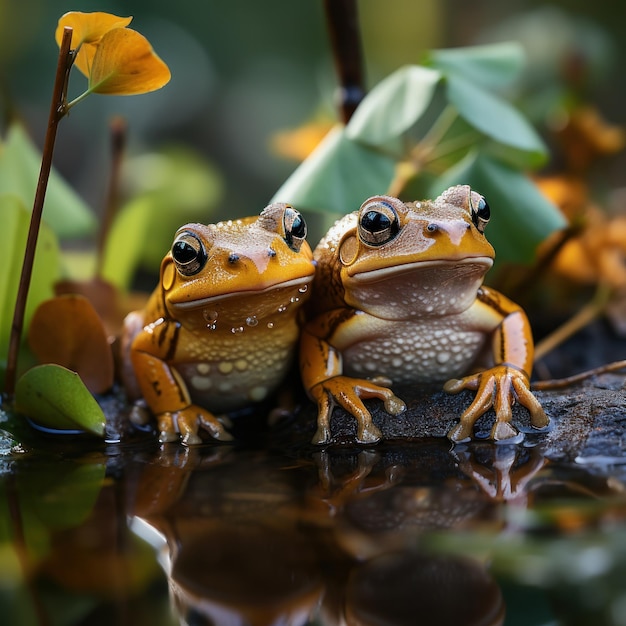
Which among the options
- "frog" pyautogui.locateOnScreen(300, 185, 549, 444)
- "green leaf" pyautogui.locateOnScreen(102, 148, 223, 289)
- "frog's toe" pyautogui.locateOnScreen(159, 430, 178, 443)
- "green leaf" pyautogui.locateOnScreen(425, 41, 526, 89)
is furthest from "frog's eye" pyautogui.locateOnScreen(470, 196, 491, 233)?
"green leaf" pyautogui.locateOnScreen(102, 148, 223, 289)

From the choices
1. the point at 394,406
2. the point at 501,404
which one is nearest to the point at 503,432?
the point at 501,404

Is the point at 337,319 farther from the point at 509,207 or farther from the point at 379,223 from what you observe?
the point at 509,207

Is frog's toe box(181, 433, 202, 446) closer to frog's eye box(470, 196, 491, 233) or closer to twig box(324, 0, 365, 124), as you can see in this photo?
frog's eye box(470, 196, 491, 233)

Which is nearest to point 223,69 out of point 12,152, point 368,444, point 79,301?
point 12,152

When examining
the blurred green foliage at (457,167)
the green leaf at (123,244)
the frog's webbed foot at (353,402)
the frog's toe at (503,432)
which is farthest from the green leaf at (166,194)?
the frog's toe at (503,432)

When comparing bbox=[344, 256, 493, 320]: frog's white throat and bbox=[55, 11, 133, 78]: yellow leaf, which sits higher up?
bbox=[55, 11, 133, 78]: yellow leaf

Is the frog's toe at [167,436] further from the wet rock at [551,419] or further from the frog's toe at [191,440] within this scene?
the wet rock at [551,419]
